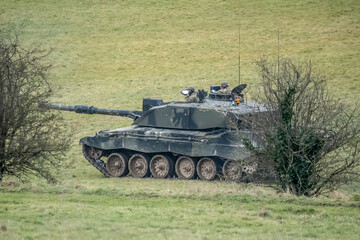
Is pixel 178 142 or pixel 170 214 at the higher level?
pixel 178 142

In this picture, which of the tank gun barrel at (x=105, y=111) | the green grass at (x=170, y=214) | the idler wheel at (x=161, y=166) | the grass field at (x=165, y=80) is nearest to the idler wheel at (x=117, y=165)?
the grass field at (x=165, y=80)

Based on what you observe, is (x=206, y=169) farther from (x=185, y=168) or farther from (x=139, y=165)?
(x=139, y=165)

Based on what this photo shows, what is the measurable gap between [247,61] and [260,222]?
30.1m

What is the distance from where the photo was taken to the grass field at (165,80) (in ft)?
51.4

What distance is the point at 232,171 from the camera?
24516 mm

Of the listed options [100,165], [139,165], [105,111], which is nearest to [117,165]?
[100,165]

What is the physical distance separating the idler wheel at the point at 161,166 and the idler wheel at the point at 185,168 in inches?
10.8

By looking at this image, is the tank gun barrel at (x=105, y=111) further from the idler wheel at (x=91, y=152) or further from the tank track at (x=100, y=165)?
the tank track at (x=100, y=165)

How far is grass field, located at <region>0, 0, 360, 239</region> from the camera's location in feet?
51.4

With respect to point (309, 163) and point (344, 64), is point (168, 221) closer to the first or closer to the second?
point (309, 163)

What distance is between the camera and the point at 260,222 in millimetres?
16109

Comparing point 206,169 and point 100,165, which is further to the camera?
point 100,165

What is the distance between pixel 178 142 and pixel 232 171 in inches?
82.4

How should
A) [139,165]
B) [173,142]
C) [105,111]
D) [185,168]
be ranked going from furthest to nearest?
[105,111] < [139,165] < [185,168] < [173,142]
